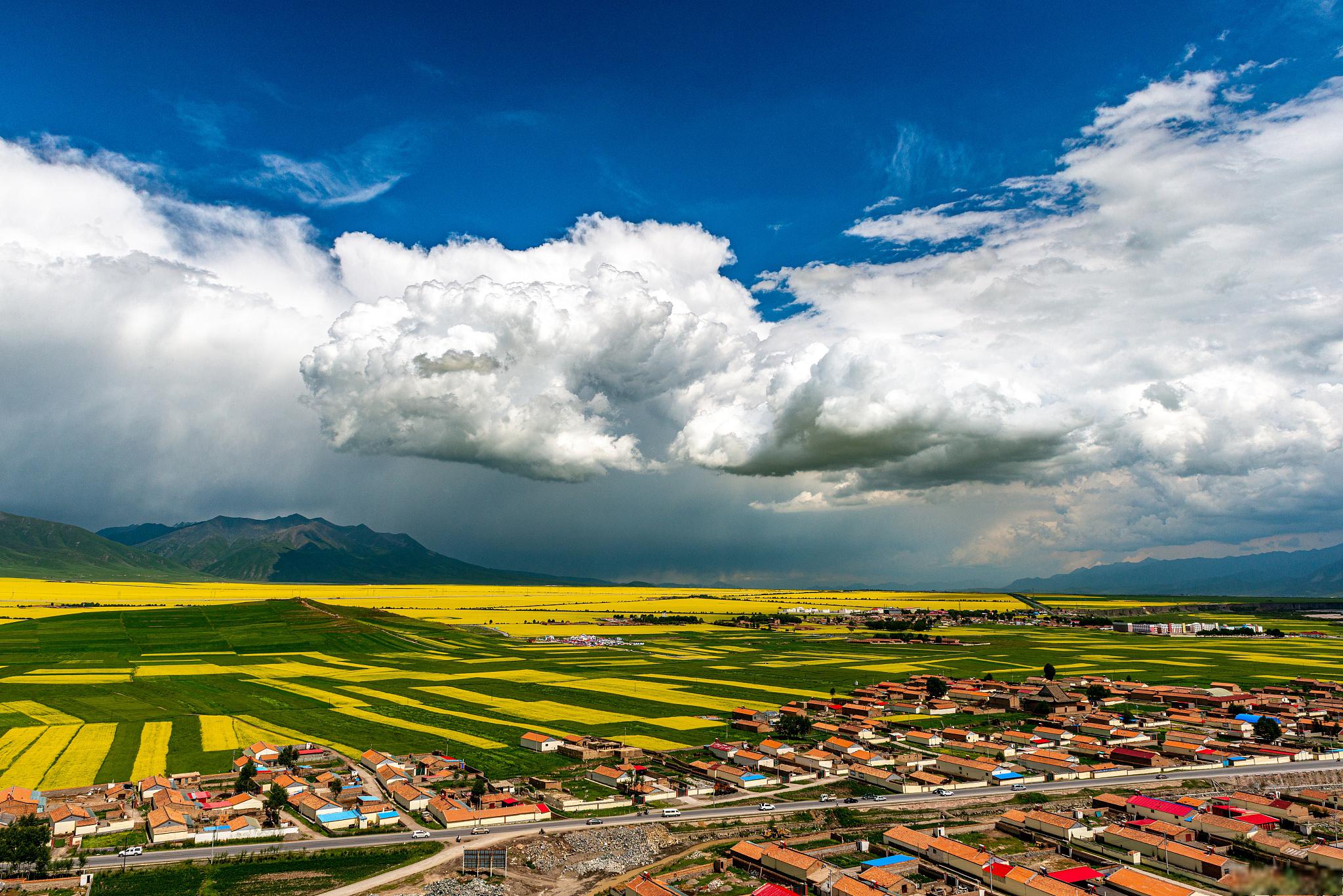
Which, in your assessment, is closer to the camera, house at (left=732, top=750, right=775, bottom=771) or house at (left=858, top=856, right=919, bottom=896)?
house at (left=858, top=856, right=919, bottom=896)

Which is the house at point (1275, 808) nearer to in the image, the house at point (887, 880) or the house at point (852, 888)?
the house at point (887, 880)

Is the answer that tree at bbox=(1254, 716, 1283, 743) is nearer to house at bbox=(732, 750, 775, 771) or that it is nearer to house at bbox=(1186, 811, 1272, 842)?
house at bbox=(1186, 811, 1272, 842)

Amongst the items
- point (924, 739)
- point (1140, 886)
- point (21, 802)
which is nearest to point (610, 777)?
point (924, 739)

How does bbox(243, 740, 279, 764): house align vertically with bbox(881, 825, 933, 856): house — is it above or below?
below

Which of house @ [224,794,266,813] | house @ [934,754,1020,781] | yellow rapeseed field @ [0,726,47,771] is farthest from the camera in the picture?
yellow rapeseed field @ [0,726,47,771]

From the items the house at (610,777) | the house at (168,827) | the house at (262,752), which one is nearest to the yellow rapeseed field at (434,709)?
the house at (610,777)

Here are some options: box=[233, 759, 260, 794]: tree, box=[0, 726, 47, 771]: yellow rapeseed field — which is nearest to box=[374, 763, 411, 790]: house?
box=[233, 759, 260, 794]: tree
